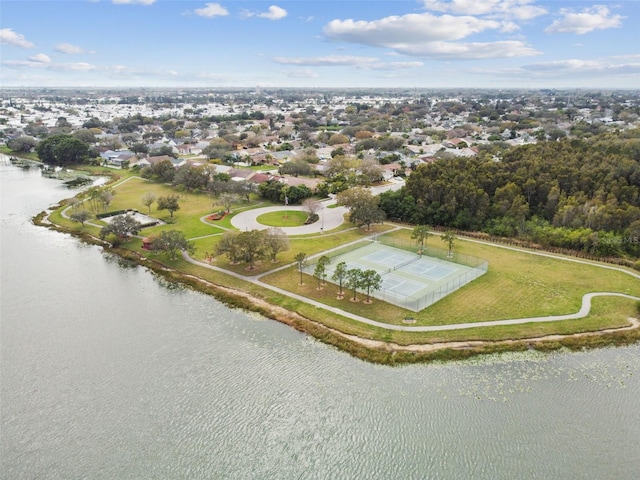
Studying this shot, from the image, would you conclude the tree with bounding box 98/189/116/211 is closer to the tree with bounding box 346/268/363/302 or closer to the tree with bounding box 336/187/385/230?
the tree with bounding box 336/187/385/230

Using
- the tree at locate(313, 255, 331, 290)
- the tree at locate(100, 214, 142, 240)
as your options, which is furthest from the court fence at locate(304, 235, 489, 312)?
the tree at locate(100, 214, 142, 240)

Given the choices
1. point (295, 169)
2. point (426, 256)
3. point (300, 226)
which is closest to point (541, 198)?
point (426, 256)

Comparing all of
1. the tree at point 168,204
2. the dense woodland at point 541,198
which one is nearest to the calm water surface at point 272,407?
the dense woodland at point 541,198

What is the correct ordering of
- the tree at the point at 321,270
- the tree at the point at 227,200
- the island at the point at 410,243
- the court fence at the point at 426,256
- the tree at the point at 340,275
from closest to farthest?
the island at the point at 410,243 < the court fence at the point at 426,256 < the tree at the point at 340,275 < the tree at the point at 321,270 < the tree at the point at 227,200

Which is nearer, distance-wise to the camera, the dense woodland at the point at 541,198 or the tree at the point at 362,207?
the dense woodland at the point at 541,198

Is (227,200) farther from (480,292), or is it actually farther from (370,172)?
(480,292)

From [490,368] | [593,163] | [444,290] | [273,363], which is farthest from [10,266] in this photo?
[593,163]

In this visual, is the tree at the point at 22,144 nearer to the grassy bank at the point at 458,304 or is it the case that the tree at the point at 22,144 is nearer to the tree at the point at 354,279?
the grassy bank at the point at 458,304
